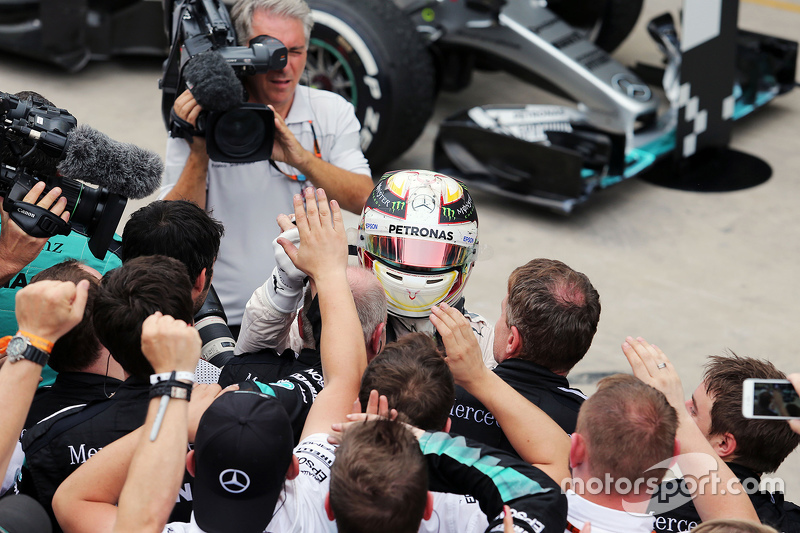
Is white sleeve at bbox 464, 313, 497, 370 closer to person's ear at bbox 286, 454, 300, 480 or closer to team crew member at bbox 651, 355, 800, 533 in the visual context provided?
team crew member at bbox 651, 355, 800, 533

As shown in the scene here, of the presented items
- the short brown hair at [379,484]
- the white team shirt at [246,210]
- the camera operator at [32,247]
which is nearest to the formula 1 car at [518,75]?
the white team shirt at [246,210]

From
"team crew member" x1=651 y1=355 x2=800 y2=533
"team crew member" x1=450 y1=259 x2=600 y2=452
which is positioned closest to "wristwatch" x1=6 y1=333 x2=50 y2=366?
"team crew member" x1=450 y1=259 x2=600 y2=452

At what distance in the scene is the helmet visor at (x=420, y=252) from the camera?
8.84 ft

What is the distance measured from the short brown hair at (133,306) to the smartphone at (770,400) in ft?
4.26

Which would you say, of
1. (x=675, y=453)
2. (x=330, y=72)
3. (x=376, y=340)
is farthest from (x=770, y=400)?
(x=330, y=72)

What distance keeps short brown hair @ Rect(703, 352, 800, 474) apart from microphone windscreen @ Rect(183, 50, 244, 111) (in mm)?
1696

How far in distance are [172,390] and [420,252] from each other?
3.57ft

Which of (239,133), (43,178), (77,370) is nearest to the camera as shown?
(77,370)

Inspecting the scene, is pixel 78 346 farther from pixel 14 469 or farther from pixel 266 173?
pixel 266 173

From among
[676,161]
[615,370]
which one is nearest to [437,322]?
[615,370]

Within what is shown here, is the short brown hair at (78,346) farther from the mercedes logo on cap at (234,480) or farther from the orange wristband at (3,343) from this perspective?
the mercedes logo on cap at (234,480)

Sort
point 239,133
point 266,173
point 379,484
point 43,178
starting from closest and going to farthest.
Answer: point 379,484, point 43,178, point 239,133, point 266,173

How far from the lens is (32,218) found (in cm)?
237

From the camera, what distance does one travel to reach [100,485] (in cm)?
195
